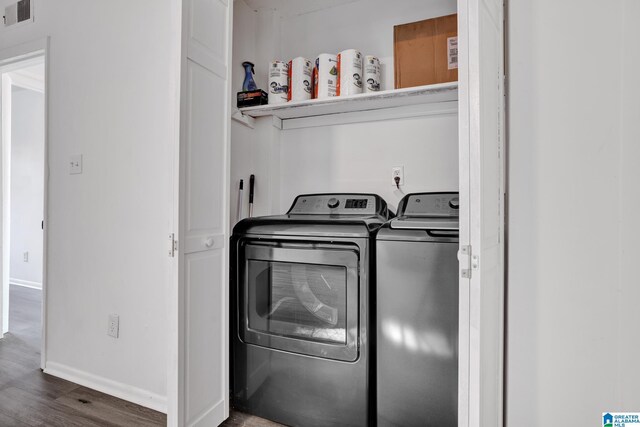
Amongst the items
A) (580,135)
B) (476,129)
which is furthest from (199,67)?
(580,135)

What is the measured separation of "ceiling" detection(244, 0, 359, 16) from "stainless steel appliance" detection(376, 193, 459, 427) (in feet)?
4.95

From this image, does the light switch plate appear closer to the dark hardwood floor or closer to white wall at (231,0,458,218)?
white wall at (231,0,458,218)

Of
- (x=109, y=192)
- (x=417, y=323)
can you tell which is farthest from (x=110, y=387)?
(x=417, y=323)

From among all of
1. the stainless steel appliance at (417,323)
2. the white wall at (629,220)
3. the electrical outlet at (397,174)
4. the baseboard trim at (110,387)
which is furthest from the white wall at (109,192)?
the white wall at (629,220)

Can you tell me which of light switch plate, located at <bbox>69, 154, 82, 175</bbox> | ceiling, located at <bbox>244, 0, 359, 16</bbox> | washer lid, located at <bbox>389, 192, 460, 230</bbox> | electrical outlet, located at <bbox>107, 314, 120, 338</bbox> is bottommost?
electrical outlet, located at <bbox>107, 314, 120, 338</bbox>

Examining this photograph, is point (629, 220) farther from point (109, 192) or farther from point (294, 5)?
point (109, 192)

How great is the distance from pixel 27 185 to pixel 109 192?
136 inches

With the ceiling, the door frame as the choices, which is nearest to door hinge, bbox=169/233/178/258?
the door frame

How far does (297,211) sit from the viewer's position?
80.2 inches

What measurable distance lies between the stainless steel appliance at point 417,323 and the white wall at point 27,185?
14.9ft

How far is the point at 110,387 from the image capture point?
74.5 inches

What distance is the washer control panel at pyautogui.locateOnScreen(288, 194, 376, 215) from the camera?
188 cm

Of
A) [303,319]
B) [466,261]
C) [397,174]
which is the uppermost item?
[397,174]

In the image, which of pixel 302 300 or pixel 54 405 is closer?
pixel 302 300
